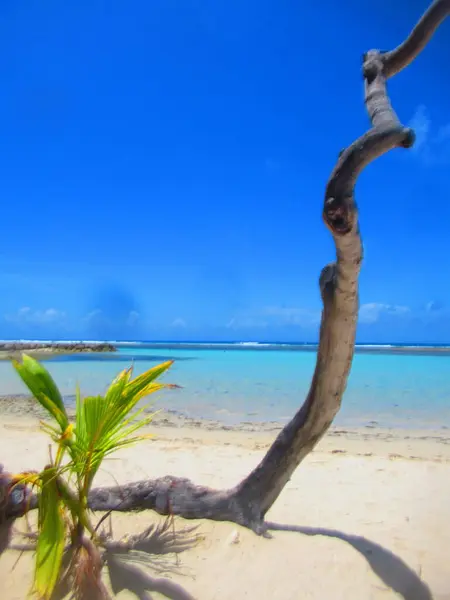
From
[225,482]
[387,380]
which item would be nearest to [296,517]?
[225,482]

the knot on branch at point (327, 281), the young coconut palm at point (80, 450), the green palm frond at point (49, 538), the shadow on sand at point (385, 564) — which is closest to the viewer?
the green palm frond at point (49, 538)

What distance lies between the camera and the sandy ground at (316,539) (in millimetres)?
2781

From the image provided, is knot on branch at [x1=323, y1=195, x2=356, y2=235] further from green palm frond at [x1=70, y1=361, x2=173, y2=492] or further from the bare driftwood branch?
green palm frond at [x1=70, y1=361, x2=173, y2=492]

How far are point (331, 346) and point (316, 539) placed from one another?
1552mm

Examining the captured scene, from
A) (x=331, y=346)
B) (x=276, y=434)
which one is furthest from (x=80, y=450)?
(x=276, y=434)

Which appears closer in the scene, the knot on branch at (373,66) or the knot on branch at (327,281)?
the knot on branch at (327,281)

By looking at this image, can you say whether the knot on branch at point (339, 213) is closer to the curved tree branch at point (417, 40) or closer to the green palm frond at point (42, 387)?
the curved tree branch at point (417, 40)

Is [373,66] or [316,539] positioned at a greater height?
[373,66]

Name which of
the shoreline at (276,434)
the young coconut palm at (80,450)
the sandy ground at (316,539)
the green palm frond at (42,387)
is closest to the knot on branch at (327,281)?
the young coconut palm at (80,450)

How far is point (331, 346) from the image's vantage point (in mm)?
2840

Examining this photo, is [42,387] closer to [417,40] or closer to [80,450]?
[80,450]

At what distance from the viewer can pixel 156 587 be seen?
272 cm

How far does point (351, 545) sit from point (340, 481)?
1585 mm

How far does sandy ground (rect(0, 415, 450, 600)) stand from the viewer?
278cm
